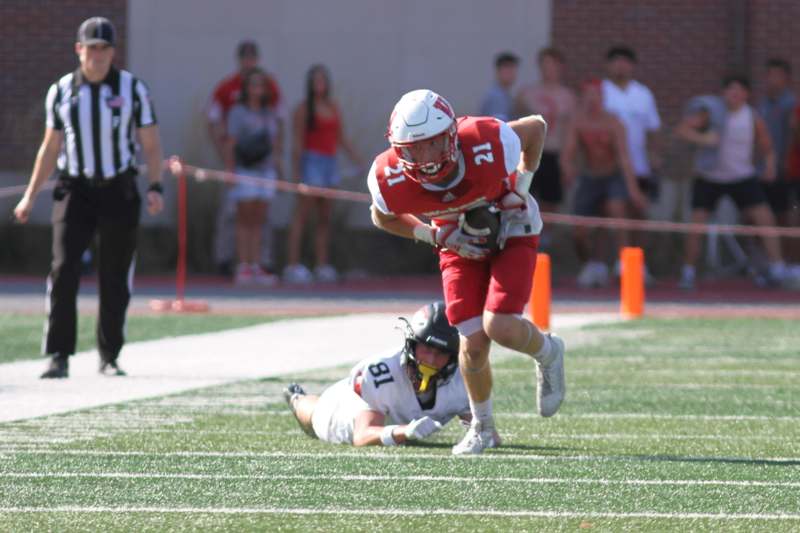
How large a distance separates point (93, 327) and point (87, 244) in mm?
3622

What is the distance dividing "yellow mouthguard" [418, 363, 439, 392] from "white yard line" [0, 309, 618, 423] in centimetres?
53

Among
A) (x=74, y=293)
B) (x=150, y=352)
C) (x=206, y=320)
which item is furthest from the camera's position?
(x=206, y=320)

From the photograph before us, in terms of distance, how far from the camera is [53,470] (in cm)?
710

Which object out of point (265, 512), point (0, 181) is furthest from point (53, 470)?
point (0, 181)

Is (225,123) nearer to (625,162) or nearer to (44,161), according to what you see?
(625,162)

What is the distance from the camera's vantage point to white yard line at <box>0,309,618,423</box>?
390 inches

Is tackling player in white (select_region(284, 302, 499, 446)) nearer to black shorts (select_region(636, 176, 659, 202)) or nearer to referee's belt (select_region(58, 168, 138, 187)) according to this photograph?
referee's belt (select_region(58, 168, 138, 187))

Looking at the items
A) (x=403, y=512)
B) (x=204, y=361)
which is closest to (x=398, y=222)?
(x=403, y=512)

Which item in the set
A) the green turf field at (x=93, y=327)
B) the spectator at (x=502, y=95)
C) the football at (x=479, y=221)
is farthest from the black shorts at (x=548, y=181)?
the football at (x=479, y=221)

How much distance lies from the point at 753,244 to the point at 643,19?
3.51 meters

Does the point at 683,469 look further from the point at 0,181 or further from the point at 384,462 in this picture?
the point at 0,181

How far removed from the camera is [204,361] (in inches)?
472

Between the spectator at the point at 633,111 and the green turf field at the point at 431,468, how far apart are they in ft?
25.4

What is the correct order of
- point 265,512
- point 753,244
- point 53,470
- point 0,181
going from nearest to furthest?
Answer: point 265,512
point 53,470
point 753,244
point 0,181
